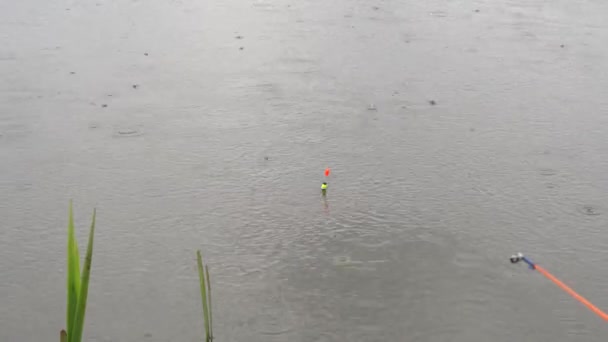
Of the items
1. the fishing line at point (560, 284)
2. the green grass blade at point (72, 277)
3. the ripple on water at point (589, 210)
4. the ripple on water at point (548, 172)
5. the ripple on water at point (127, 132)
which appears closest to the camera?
the green grass blade at point (72, 277)

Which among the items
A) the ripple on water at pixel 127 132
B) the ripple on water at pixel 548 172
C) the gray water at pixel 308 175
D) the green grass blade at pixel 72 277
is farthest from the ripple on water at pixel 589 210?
the green grass blade at pixel 72 277

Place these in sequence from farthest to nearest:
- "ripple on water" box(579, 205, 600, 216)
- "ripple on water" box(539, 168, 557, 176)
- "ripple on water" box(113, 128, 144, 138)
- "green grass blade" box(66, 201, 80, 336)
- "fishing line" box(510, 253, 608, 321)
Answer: "ripple on water" box(113, 128, 144, 138) < "ripple on water" box(539, 168, 557, 176) < "ripple on water" box(579, 205, 600, 216) < "fishing line" box(510, 253, 608, 321) < "green grass blade" box(66, 201, 80, 336)

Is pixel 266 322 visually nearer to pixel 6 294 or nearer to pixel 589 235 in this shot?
pixel 6 294

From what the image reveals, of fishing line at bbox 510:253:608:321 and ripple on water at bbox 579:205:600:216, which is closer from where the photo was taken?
fishing line at bbox 510:253:608:321

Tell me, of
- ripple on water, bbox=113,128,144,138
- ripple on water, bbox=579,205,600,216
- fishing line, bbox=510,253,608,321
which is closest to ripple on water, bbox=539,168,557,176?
ripple on water, bbox=579,205,600,216

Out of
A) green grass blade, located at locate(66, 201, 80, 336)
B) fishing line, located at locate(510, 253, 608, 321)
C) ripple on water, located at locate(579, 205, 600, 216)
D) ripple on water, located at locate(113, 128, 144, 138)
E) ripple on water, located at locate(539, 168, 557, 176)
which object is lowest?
green grass blade, located at locate(66, 201, 80, 336)

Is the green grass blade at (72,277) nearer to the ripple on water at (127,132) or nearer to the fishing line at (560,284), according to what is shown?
the fishing line at (560,284)

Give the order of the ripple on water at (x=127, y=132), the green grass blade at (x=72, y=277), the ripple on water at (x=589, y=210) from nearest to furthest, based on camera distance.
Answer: the green grass blade at (x=72, y=277), the ripple on water at (x=589, y=210), the ripple on water at (x=127, y=132)

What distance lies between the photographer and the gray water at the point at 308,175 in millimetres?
2777

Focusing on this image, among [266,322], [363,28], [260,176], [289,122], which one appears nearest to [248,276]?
[266,322]

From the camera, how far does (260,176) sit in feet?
12.2

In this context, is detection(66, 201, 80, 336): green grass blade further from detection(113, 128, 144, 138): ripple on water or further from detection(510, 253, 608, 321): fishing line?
detection(113, 128, 144, 138): ripple on water

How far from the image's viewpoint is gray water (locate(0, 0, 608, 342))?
2.78 meters

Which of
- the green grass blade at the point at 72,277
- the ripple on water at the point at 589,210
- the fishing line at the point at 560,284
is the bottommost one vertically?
the green grass blade at the point at 72,277
